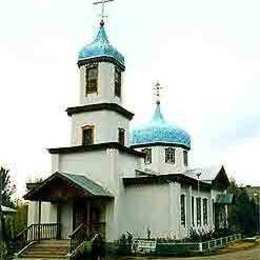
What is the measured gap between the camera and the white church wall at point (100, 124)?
31406 millimetres

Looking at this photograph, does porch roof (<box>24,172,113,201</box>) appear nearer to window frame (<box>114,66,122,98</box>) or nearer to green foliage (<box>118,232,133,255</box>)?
green foliage (<box>118,232,133,255</box>)

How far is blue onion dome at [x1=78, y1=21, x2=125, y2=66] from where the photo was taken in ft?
107

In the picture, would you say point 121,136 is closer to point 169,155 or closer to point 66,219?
point 66,219

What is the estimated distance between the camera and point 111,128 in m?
31.6

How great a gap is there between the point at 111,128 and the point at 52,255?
8.33 metres

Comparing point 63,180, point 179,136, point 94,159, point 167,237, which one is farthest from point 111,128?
point 179,136

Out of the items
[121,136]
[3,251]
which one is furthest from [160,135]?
[3,251]

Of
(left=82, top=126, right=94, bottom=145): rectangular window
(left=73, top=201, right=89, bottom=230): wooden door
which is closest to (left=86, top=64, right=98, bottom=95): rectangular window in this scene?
(left=82, top=126, right=94, bottom=145): rectangular window

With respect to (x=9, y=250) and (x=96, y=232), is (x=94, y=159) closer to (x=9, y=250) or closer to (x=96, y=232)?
(x=96, y=232)

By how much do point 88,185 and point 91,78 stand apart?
7103 millimetres

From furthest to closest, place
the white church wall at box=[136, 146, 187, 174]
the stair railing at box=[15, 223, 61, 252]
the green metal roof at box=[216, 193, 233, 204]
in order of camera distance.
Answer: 1. the white church wall at box=[136, 146, 187, 174]
2. the green metal roof at box=[216, 193, 233, 204]
3. the stair railing at box=[15, 223, 61, 252]

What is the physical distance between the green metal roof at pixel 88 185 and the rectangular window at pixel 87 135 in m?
2.40

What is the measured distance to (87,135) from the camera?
3198cm

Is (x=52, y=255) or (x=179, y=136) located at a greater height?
(x=179, y=136)
